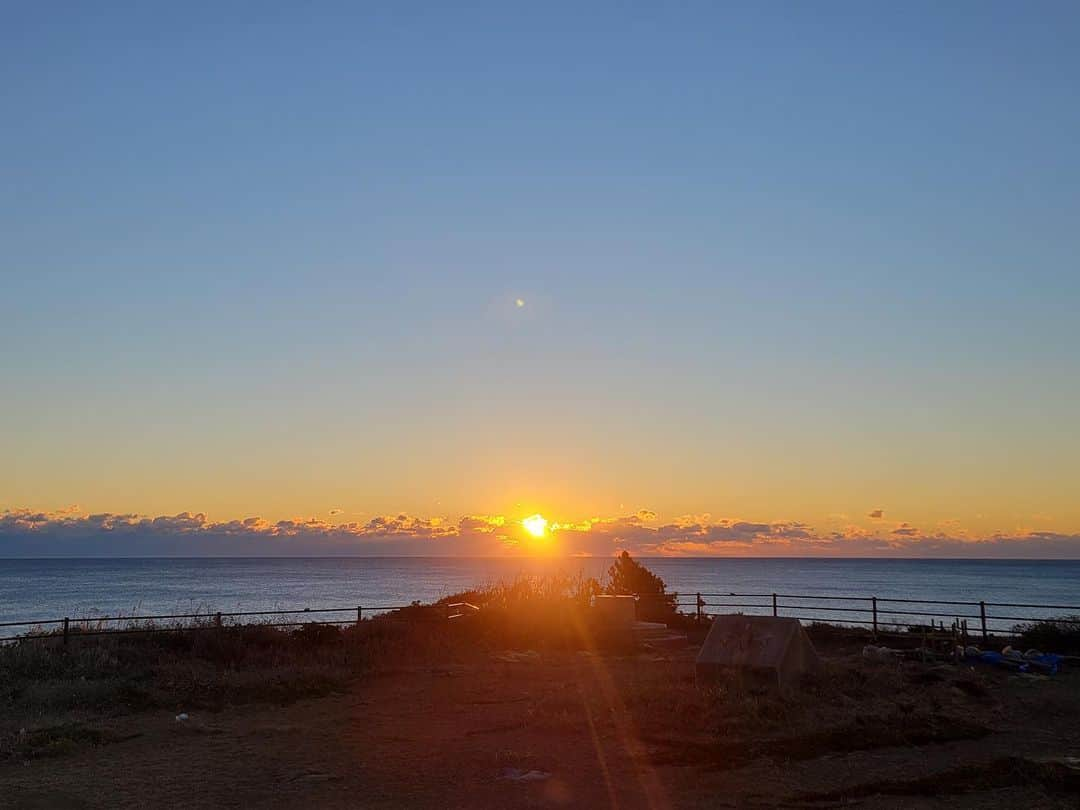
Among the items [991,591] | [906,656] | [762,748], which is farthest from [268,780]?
[991,591]

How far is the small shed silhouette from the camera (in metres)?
16.0

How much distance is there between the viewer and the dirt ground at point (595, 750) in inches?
402

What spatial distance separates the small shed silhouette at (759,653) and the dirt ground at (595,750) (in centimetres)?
55

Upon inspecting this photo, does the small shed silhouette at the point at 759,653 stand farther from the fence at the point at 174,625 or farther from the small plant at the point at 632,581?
the small plant at the point at 632,581

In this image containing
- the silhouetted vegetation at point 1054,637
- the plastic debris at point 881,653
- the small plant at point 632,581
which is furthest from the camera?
the small plant at point 632,581

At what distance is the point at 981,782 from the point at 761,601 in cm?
7255

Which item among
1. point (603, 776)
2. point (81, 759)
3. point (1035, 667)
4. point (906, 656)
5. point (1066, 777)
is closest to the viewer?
point (1066, 777)

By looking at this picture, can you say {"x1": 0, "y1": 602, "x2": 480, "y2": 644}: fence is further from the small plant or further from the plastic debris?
the plastic debris

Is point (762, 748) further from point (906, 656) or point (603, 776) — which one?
point (906, 656)

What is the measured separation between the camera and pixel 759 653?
53.6 feet

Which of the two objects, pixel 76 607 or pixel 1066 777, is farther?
pixel 76 607

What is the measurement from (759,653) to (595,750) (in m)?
4.95

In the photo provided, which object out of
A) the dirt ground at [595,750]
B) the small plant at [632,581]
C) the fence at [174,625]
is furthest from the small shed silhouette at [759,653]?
the small plant at [632,581]

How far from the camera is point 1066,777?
34.2 ft
